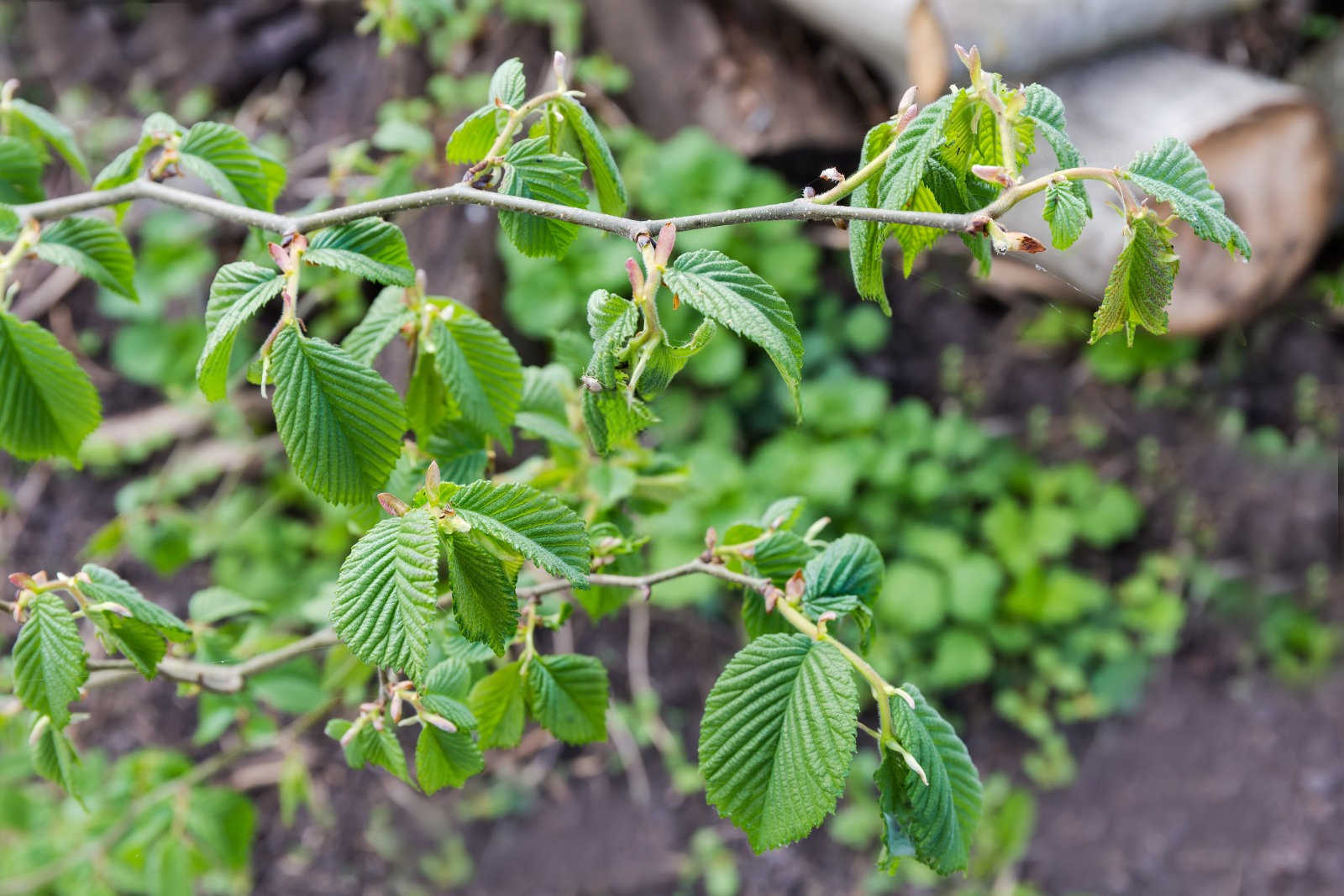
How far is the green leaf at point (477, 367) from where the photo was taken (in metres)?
0.80

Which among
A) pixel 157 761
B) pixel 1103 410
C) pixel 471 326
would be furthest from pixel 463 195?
pixel 1103 410

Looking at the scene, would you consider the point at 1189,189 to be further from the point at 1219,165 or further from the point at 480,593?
the point at 1219,165

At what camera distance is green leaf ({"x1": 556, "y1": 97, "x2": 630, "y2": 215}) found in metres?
0.76

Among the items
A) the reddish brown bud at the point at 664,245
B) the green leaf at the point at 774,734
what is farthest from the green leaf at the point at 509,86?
the green leaf at the point at 774,734

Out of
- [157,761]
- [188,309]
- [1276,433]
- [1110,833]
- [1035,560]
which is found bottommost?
[1110,833]

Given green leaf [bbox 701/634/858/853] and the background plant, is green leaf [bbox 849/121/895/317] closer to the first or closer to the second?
the background plant

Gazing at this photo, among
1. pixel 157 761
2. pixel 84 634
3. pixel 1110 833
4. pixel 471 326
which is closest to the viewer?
pixel 471 326

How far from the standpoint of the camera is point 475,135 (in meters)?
0.78

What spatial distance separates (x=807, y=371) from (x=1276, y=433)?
1079 mm

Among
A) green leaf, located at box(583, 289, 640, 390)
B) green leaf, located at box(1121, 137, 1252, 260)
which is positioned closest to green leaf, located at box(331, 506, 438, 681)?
green leaf, located at box(583, 289, 640, 390)

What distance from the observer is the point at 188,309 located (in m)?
2.22

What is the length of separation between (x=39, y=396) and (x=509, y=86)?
17.7 inches

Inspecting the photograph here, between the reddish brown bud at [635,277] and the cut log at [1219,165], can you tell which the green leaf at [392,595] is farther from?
the cut log at [1219,165]

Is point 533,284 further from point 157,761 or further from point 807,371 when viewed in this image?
point 157,761
